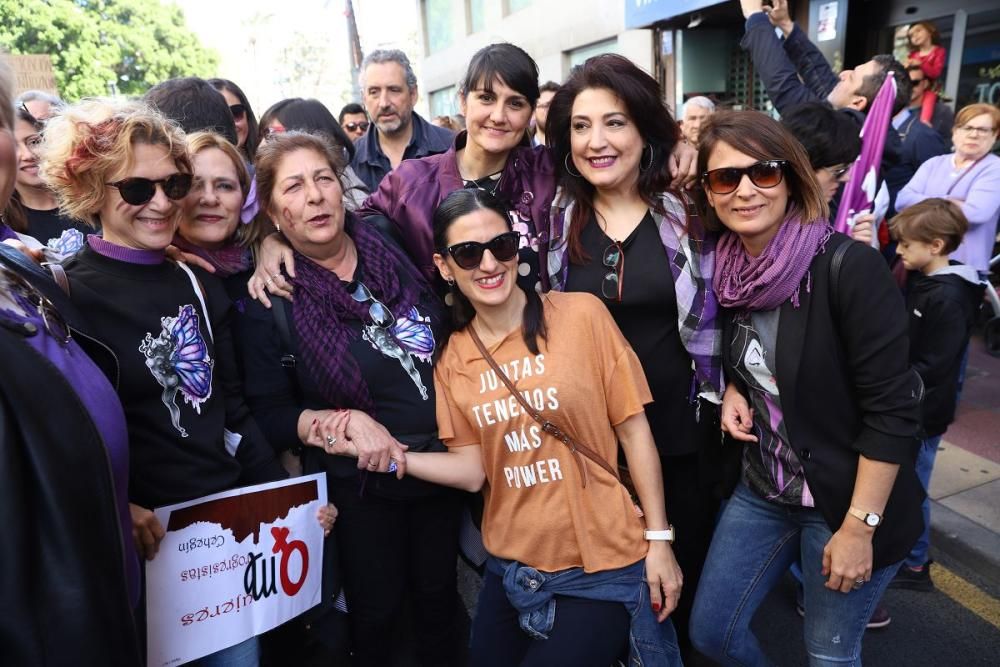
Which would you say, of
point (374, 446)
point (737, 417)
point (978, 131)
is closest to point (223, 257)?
point (374, 446)

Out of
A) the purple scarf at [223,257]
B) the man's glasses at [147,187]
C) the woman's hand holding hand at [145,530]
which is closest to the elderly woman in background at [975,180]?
the purple scarf at [223,257]

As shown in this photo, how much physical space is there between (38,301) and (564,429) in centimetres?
137

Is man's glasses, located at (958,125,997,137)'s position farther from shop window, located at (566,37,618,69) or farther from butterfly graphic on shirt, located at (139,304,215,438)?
shop window, located at (566,37,618,69)

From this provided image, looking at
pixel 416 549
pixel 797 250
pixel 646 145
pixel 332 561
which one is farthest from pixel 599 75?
pixel 332 561

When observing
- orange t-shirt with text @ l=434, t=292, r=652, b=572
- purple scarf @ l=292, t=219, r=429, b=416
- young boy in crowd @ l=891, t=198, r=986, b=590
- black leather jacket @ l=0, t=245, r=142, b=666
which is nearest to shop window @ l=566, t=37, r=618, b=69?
young boy in crowd @ l=891, t=198, r=986, b=590

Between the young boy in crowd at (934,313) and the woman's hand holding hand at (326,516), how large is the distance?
2407 mm

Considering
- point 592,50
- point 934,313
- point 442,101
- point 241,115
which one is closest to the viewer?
point 934,313

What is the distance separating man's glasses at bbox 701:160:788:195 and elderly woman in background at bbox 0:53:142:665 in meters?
1.75

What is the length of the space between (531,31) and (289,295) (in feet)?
48.6

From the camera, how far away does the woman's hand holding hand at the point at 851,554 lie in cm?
182

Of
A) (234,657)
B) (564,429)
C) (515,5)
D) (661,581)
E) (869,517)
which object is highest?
(515,5)

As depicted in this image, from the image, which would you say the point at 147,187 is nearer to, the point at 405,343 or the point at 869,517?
the point at 405,343

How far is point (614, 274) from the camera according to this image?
225cm

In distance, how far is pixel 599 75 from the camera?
226cm
